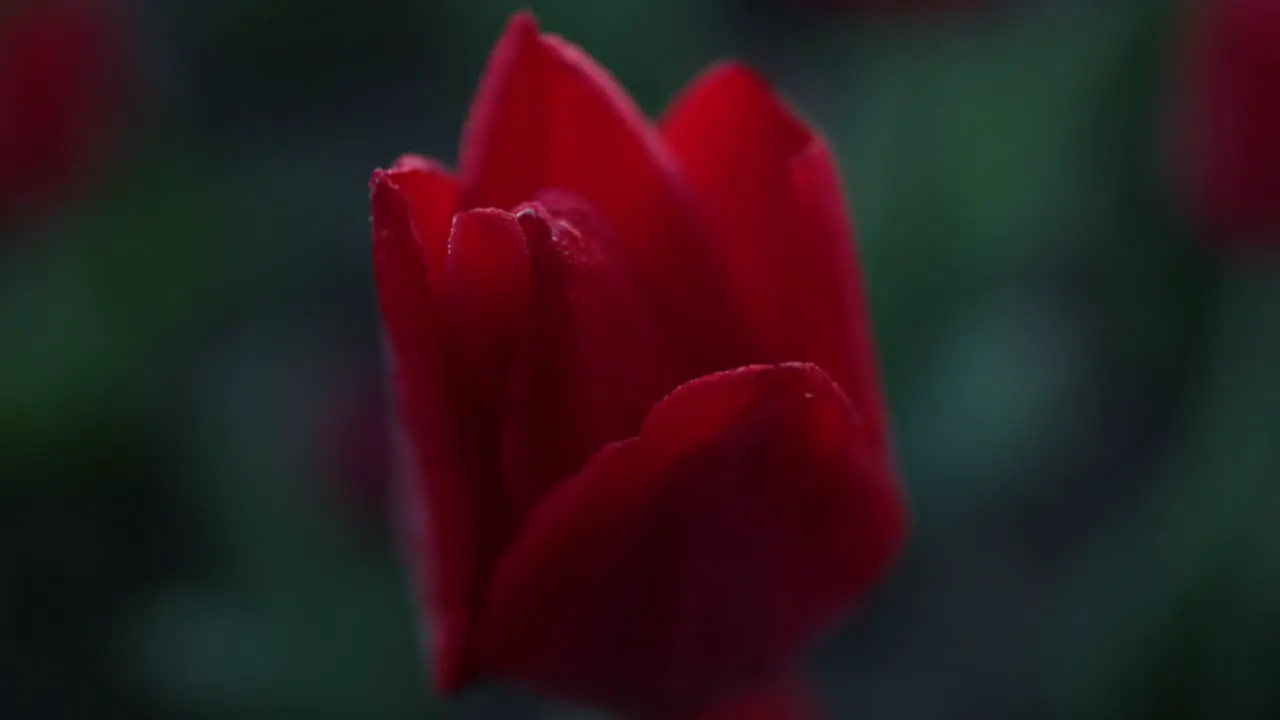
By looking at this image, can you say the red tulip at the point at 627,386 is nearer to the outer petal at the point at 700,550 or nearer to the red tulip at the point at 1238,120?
the outer petal at the point at 700,550

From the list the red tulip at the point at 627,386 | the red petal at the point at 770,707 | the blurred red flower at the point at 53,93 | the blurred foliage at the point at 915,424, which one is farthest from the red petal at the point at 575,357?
the blurred red flower at the point at 53,93

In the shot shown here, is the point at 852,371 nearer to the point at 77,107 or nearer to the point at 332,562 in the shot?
the point at 332,562

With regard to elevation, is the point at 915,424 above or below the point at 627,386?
below

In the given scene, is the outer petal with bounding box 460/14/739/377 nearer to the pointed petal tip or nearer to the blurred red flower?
the pointed petal tip

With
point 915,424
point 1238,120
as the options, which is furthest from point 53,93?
point 1238,120

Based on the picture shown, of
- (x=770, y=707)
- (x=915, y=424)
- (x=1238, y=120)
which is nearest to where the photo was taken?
(x=770, y=707)

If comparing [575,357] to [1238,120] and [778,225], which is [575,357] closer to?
[778,225]
